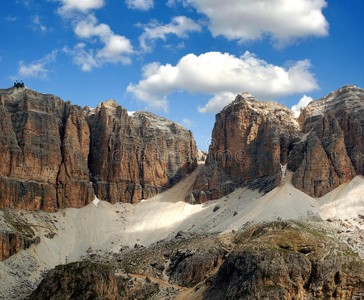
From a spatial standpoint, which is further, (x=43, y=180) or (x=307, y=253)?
(x=43, y=180)

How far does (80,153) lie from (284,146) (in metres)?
58.7

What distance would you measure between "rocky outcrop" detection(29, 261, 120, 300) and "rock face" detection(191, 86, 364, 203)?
67882 millimetres

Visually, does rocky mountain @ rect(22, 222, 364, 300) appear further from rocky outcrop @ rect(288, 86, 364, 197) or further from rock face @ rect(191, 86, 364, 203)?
rock face @ rect(191, 86, 364, 203)

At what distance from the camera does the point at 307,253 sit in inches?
4141

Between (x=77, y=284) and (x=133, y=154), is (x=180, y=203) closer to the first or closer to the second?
(x=133, y=154)

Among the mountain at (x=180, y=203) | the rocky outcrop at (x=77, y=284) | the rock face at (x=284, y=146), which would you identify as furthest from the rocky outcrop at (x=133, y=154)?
the rocky outcrop at (x=77, y=284)

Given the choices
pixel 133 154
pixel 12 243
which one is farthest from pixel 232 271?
pixel 133 154

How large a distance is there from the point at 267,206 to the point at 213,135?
5380cm

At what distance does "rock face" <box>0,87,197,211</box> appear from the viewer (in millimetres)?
147000

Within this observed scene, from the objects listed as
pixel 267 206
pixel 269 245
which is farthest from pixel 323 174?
pixel 269 245

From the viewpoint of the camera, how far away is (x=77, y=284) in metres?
87.5

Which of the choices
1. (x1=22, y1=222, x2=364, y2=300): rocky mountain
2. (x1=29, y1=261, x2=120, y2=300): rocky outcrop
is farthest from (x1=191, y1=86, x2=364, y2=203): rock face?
(x1=29, y1=261, x2=120, y2=300): rocky outcrop

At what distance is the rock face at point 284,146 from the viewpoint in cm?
14262

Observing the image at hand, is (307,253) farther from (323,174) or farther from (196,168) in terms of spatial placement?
(196,168)
